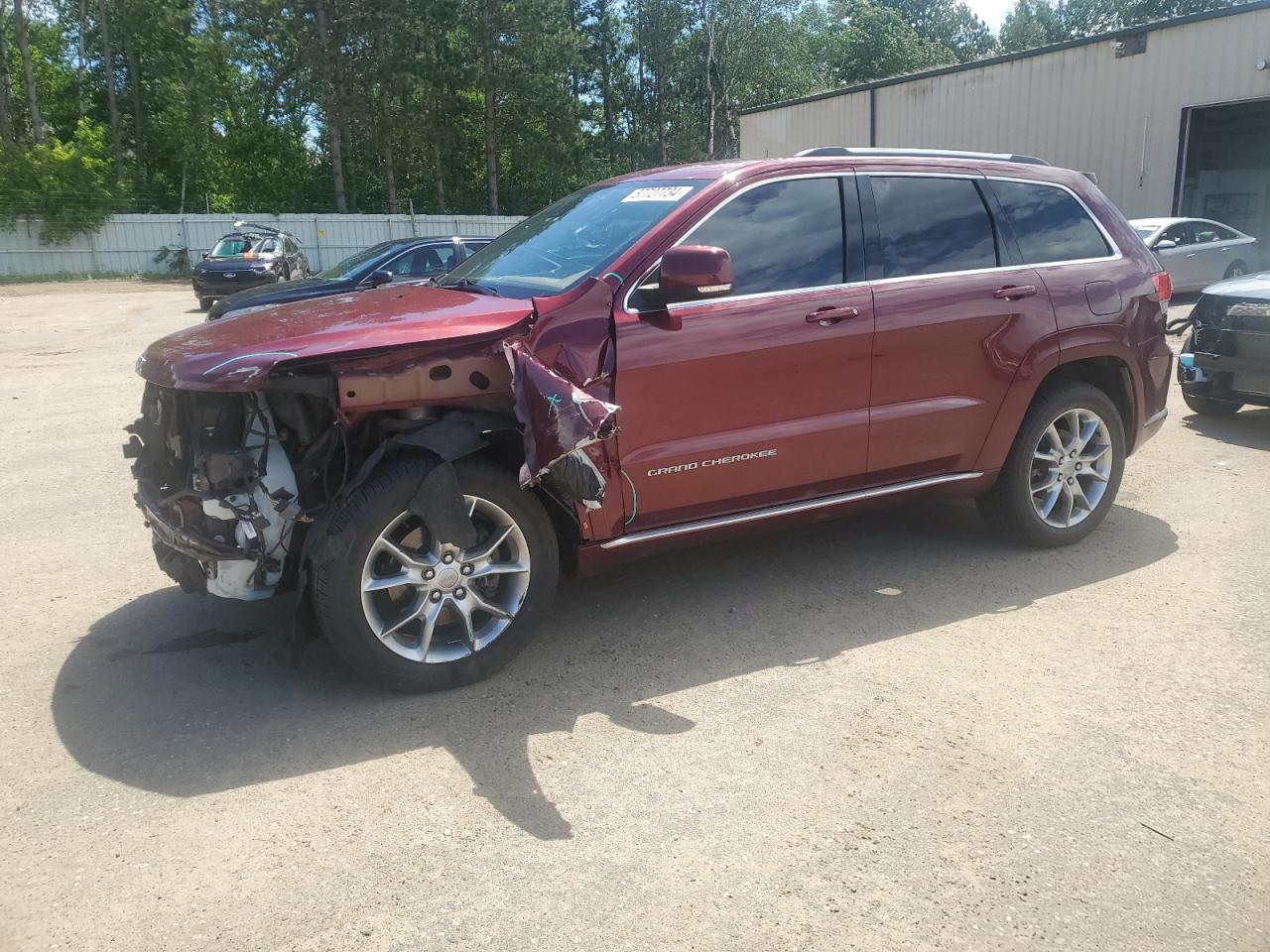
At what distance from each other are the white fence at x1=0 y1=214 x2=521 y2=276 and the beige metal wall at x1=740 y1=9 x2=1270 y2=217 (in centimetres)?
1408

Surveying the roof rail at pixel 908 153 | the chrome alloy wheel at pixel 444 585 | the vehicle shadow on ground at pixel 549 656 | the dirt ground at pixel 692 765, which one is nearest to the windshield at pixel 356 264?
the dirt ground at pixel 692 765

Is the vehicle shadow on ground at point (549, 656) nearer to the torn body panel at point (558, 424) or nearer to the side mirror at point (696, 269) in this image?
the torn body panel at point (558, 424)

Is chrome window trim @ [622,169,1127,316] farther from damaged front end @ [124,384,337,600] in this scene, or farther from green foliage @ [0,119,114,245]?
green foliage @ [0,119,114,245]

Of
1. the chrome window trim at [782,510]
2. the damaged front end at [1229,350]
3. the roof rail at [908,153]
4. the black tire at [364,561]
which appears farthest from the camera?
the damaged front end at [1229,350]

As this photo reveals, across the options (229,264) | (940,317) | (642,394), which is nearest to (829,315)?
(940,317)

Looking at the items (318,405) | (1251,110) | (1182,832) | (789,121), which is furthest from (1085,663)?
(789,121)

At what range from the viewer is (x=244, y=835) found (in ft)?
9.82

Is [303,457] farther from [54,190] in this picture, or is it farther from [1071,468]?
[54,190]

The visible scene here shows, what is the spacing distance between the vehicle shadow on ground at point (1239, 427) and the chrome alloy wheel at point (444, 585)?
250 inches

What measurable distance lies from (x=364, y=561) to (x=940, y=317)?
281 cm

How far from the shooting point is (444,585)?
3.77m

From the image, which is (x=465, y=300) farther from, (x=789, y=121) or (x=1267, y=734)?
(x=789, y=121)

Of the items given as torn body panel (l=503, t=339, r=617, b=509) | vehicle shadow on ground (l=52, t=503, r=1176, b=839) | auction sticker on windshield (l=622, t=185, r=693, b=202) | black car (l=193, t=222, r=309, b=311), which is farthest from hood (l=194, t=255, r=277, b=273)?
torn body panel (l=503, t=339, r=617, b=509)

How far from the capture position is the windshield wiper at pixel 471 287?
172 inches
